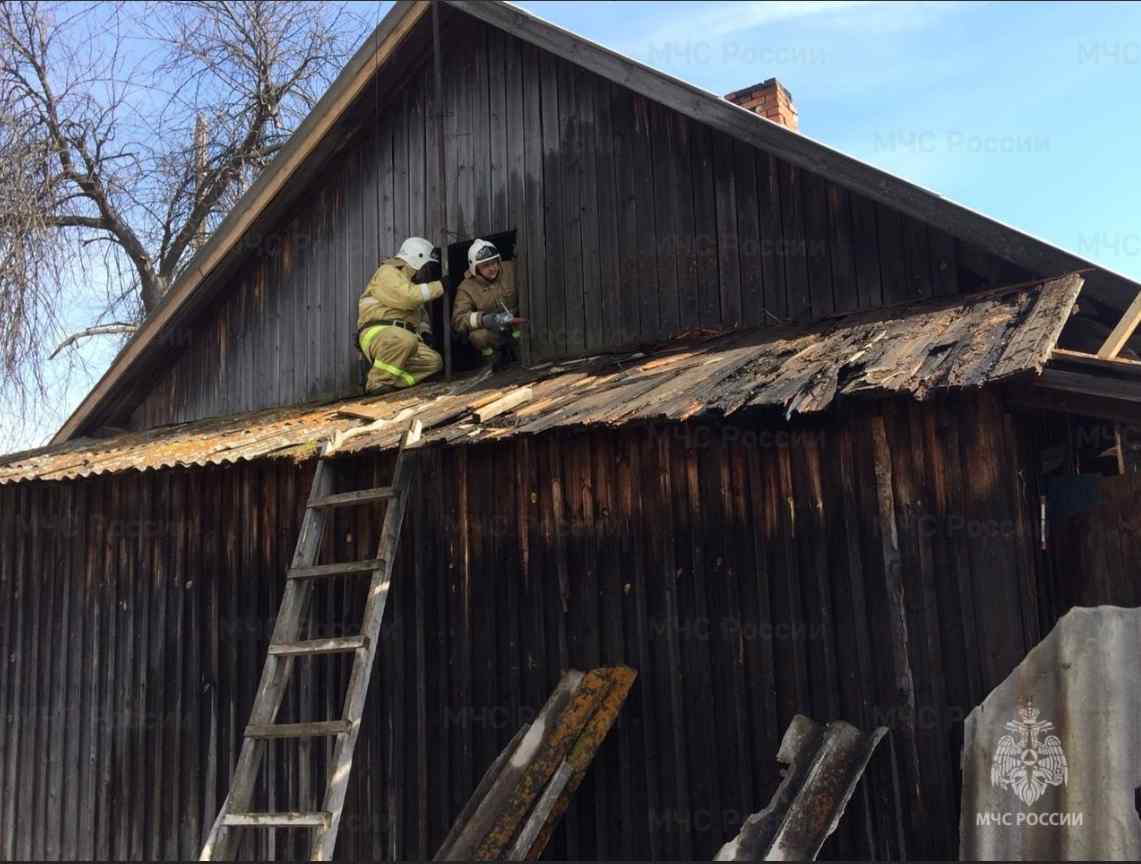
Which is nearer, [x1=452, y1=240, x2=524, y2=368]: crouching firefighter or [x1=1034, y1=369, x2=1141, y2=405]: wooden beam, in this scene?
[x1=1034, y1=369, x2=1141, y2=405]: wooden beam

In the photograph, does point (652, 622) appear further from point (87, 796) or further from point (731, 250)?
point (87, 796)

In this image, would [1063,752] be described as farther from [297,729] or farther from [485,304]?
[485,304]

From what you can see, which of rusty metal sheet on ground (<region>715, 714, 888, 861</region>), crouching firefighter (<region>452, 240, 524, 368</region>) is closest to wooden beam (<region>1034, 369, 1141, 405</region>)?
rusty metal sheet on ground (<region>715, 714, 888, 861</region>)

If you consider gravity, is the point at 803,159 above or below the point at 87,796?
above

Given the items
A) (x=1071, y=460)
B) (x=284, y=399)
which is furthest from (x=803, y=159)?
(x=284, y=399)

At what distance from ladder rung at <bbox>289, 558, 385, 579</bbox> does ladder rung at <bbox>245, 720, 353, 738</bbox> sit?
0.90 metres

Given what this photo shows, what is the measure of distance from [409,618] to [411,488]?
2.95ft

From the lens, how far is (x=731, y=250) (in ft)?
26.1

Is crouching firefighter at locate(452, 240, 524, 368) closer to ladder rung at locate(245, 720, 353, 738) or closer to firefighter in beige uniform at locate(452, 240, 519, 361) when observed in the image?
firefighter in beige uniform at locate(452, 240, 519, 361)

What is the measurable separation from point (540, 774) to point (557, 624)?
111 centimetres

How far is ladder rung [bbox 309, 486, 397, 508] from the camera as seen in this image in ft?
22.3

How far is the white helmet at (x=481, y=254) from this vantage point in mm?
8992

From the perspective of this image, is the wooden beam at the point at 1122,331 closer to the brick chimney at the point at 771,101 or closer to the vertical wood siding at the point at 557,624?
the vertical wood siding at the point at 557,624

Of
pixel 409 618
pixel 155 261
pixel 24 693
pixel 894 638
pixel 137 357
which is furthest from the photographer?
pixel 155 261
